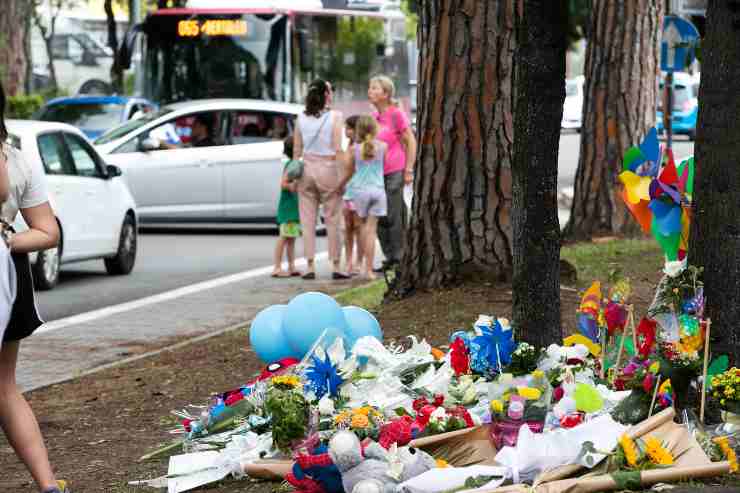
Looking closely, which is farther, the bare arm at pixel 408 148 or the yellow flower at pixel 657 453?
the bare arm at pixel 408 148

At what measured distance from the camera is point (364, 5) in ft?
88.7

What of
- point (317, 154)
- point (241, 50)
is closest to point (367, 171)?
point (317, 154)

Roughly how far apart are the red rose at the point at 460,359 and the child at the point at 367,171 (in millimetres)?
7131

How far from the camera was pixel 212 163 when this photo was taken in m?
19.4

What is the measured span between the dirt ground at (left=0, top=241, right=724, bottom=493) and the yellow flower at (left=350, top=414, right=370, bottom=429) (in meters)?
0.43

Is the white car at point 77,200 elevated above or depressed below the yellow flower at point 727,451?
below

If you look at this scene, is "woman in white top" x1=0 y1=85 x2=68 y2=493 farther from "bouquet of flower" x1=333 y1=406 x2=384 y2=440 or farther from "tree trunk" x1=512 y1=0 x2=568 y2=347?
"tree trunk" x1=512 y1=0 x2=568 y2=347

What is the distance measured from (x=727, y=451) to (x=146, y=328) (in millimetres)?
6593

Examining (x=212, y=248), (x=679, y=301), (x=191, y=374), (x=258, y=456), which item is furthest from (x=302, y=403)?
(x=212, y=248)

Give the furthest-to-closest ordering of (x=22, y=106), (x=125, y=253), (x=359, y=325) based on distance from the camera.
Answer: (x=22, y=106), (x=125, y=253), (x=359, y=325)

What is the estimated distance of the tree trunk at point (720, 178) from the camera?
6066mm

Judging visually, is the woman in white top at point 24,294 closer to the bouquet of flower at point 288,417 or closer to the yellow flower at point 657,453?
the bouquet of flower at point 288,417

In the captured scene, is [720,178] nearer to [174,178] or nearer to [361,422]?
[361,422]

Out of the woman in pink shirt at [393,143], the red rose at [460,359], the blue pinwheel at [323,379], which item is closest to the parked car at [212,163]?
the woman in pink shirt at [393,143]
